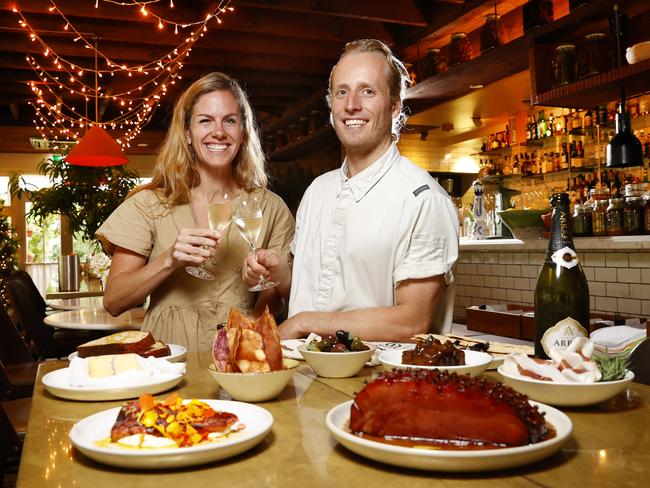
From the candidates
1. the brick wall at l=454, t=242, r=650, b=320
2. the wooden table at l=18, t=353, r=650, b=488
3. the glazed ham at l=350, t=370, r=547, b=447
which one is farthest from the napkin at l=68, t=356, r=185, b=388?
the brick wall at l=454, t=242, r=650, b=320

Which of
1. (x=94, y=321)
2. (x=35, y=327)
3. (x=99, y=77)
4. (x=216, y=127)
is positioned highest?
(x=99, y=77)

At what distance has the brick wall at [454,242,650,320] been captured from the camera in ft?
11.0

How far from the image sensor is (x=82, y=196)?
6.00 metres

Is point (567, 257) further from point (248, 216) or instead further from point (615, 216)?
point (615, 216)

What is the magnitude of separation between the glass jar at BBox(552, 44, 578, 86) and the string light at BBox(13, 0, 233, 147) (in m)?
2.49

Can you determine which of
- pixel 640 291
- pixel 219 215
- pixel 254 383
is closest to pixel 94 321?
pixel 219 215

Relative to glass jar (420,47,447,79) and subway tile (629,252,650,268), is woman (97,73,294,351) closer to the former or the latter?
subway tile (629,252,650,268)

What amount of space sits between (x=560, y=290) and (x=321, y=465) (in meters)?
0.92

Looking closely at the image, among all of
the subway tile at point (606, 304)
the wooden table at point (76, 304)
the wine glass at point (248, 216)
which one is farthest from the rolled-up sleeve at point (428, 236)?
the wooden table at point (76, 304)

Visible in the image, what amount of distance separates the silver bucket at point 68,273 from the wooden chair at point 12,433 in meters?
3.67

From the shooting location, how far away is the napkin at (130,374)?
1.09m

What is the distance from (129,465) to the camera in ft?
2.33

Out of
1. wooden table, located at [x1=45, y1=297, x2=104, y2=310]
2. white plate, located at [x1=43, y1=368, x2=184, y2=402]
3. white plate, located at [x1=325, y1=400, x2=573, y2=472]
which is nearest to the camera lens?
white plate, located at [x1=325, y1=400, x2=573, y2=472]

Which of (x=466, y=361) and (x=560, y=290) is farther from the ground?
(x=560, y=290)
